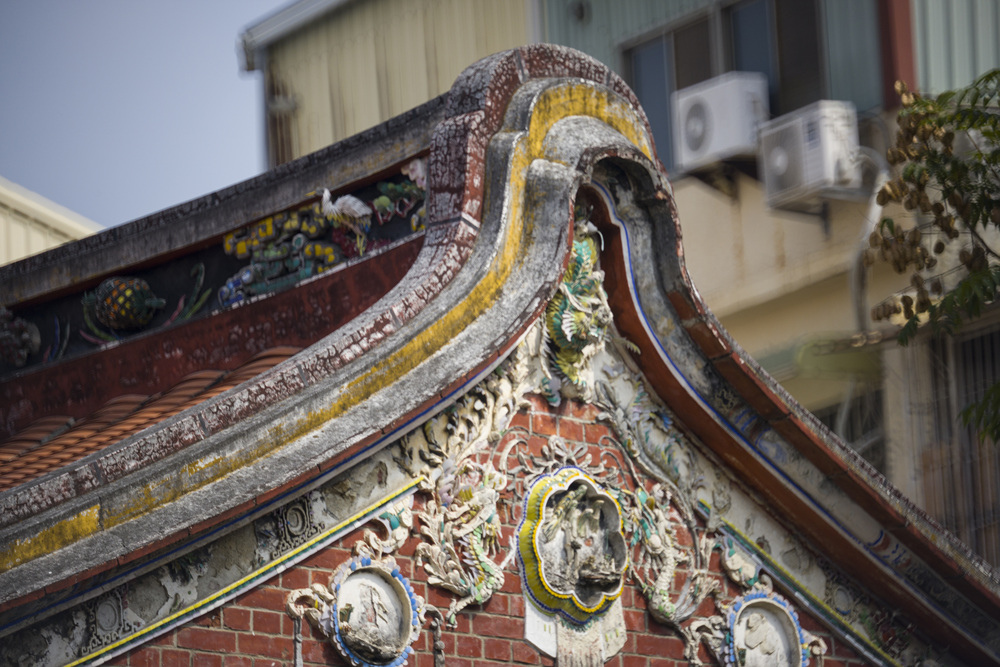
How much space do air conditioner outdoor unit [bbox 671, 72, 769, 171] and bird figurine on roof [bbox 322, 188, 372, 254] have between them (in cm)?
702

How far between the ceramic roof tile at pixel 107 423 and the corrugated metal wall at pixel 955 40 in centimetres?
780

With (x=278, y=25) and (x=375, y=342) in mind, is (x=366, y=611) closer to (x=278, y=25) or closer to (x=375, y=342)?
(x=375, y=342)

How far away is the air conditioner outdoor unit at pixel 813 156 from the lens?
12945mm

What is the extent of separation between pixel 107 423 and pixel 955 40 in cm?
869

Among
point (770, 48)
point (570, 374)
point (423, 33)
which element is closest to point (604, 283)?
point (570, 374)

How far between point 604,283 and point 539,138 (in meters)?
0.71

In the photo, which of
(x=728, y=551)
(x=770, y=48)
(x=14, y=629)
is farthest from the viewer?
(x=770, y=48)

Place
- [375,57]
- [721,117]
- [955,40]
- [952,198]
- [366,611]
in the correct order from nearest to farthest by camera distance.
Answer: [366,611] → [952,198] → [955,40] → [721,117] → [375,57]

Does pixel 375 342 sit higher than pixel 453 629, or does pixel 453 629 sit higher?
pixel 375 342

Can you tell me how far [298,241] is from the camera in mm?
7656

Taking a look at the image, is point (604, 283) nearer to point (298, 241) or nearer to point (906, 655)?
point (298, 241)

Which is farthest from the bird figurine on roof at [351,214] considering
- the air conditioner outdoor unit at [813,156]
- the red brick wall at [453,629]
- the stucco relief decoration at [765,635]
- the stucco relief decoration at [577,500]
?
the air conditioner outdoor unit at [813,156]

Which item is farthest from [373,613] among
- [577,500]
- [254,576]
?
[577,500]

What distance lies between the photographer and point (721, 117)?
45.9 feet
